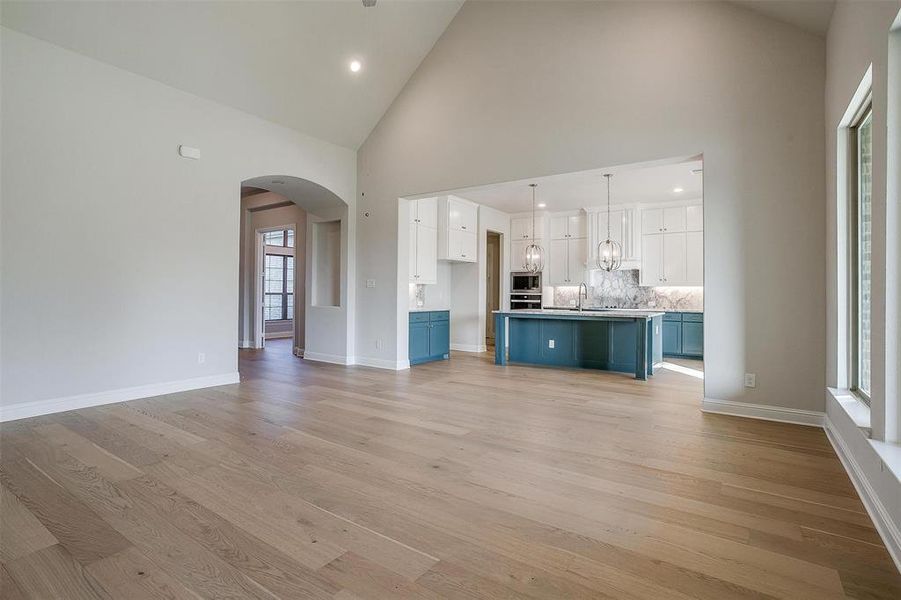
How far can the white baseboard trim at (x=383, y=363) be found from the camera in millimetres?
6441

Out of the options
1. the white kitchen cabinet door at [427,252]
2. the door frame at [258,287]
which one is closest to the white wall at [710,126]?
the white kitchen cabinet door at [427,252]

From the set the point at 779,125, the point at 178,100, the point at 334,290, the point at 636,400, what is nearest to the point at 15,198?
the point at 178,100

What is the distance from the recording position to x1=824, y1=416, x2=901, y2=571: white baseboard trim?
184 centimetres

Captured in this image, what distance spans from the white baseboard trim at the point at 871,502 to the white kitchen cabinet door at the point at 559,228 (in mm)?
6406

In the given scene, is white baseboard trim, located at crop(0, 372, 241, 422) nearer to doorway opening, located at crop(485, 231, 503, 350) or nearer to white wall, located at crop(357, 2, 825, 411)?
white wall, located at crop(357, 2, 825, 411)

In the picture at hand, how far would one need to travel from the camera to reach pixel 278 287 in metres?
11.2

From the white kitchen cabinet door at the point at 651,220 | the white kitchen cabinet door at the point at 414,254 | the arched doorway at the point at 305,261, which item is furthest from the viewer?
the white kitchen cabinet door at the point at 651,220

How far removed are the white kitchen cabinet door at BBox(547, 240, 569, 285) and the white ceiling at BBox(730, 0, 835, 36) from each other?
555 centimetres

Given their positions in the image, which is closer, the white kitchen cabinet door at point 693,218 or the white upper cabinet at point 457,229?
the white upper cabinet at point 457,229

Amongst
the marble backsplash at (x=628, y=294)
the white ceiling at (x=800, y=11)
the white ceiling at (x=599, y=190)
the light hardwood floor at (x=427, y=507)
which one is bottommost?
the light hardwood floor at (x=427, y=507)

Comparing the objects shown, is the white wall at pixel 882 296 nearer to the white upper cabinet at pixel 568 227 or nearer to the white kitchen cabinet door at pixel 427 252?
the white kitchen cabinet door at pixel 427 252

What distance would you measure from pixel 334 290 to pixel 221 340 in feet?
8.28

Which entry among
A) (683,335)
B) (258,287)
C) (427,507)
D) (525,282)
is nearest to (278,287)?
(258,287)

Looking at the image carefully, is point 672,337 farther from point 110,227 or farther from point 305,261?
point 110,227
